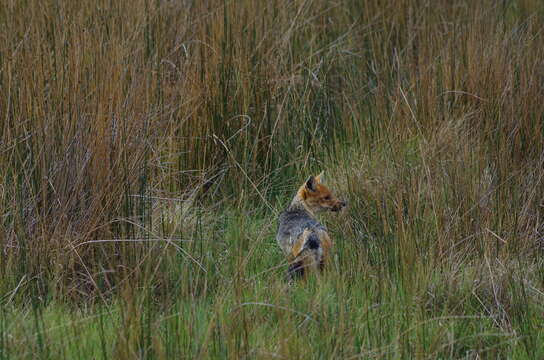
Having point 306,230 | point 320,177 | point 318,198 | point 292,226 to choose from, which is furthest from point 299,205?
point 306,230

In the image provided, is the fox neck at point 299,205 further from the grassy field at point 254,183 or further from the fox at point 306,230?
the grassy field at point 254,183

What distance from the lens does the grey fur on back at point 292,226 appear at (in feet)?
13.0

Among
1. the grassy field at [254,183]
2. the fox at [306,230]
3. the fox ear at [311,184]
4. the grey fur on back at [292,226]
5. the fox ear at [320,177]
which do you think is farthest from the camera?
the fox ear at [320,177]

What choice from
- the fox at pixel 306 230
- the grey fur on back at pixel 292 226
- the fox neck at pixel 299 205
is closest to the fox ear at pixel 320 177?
the fox at pixel 306 230

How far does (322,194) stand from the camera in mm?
4406

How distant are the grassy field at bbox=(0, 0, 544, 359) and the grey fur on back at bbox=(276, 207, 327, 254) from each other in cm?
8

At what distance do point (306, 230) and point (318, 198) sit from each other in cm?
48

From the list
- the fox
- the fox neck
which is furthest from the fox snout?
the fox neck

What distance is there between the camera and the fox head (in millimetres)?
4375

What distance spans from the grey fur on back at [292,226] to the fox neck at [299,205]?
0.16 feet

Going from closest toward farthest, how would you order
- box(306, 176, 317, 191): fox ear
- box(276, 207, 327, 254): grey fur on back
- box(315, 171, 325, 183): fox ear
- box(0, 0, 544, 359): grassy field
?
box(0, 0, 544, 359): grassy field < box(276, 207, 327, 254): grey fur on back < box(306, 176, 317, 191): fox ear < box(315, 171, 325, 183): fox ear

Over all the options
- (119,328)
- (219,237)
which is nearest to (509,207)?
(219,237)

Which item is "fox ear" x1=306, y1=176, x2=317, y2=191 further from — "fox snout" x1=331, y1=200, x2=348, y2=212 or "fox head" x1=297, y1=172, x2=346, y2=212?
"fox snout" x1=331, y1=200, x2=348, y2=212

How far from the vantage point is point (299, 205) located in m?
4.42
